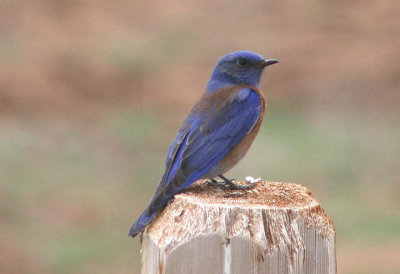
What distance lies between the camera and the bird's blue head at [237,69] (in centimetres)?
618

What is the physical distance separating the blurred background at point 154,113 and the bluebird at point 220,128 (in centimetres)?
400

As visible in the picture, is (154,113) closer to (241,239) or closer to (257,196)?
(257,196)

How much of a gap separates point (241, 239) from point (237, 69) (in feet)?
9.37

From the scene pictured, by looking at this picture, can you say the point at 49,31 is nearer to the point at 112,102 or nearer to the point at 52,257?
the point at 112,102

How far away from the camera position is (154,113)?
1512cm

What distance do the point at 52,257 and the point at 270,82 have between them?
726 centimetres

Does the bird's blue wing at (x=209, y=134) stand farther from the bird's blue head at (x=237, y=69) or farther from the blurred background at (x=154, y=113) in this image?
the blurred background at (x=154, y=113)

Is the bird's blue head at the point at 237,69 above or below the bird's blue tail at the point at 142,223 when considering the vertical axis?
above

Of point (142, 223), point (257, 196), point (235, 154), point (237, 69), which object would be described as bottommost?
point (142, 223)

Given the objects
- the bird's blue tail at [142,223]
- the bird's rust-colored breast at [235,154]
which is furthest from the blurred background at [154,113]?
the bird's blue tail at [142,223]

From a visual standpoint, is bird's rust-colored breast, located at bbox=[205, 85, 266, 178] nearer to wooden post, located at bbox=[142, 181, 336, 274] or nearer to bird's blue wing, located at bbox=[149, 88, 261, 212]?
bird's blue wing, located at bbox=[149, 88, 261, 212]

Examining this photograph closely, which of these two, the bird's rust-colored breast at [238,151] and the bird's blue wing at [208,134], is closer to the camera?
the bird's blue wing at [208,134]

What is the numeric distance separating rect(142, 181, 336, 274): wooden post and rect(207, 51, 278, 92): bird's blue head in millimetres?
2365

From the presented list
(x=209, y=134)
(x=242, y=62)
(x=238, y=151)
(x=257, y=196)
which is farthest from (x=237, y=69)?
(x=257, y=196)
